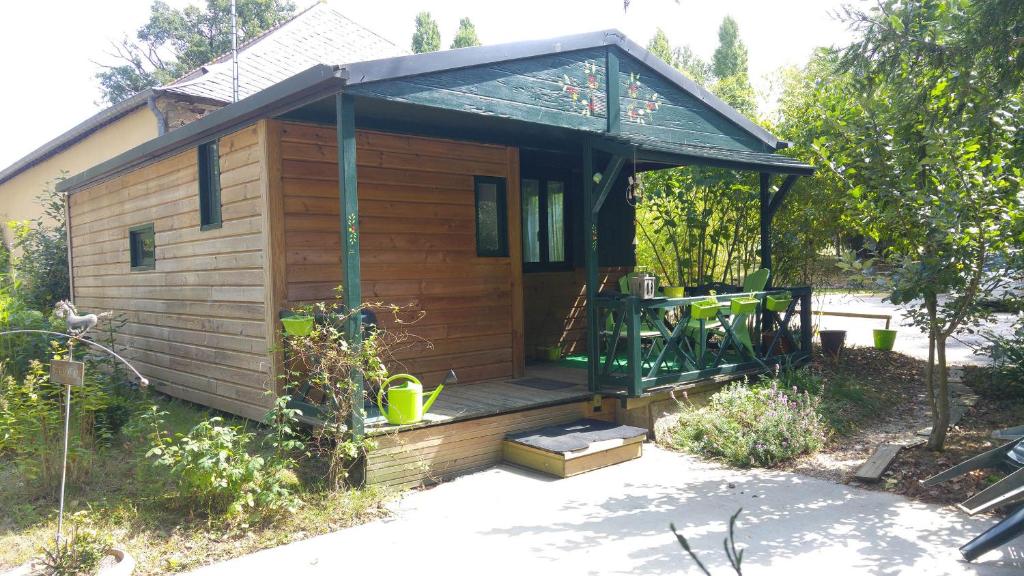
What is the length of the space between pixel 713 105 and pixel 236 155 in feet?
15.5

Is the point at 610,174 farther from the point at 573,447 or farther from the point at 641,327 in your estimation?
the point at 573,447

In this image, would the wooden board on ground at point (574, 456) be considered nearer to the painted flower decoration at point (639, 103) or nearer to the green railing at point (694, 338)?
the green railing at point (694, 338)

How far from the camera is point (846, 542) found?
3.68 metres

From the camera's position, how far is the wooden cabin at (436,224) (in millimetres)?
5074

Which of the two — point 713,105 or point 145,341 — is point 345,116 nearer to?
point 713,105

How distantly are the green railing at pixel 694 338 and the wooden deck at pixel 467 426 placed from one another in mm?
387

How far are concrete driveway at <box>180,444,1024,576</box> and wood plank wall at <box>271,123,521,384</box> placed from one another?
186 cm

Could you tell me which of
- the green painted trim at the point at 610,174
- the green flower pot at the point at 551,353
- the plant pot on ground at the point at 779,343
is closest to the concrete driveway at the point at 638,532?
the green painted trim at the point at 610,174

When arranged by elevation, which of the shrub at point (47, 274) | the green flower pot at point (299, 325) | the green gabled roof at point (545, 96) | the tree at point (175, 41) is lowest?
the green flower pot at point (299, 325)

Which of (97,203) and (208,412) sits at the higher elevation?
(97,203)

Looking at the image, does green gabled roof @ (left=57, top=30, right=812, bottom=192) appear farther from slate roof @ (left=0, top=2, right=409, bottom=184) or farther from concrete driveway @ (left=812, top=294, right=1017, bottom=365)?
slate roof @ (left=0, top=2, right=409, bottom=184)

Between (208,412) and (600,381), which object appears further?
(208,412)

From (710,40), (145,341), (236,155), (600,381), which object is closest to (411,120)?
(236,155)

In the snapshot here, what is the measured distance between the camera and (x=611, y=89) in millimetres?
6184
